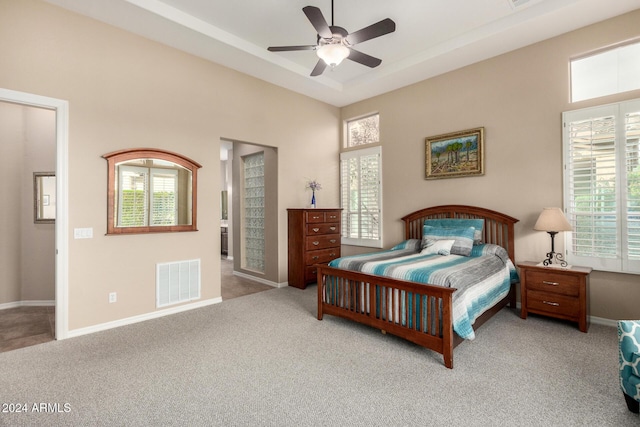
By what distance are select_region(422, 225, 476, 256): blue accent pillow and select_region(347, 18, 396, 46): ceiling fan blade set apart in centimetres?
268

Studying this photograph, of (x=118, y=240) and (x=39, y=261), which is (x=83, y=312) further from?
(x=39, y=261)

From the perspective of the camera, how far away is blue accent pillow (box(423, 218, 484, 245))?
4214mm

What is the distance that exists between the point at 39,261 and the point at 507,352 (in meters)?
6.14

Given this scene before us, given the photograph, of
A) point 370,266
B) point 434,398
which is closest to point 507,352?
point 434,398

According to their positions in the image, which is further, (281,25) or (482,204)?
(482,204)

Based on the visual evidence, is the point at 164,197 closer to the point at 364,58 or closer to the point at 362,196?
the point at 364,58

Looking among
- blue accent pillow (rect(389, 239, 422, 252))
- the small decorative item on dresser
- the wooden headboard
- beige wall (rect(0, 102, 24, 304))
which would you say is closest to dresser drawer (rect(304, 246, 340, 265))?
the small decorative item on dresser

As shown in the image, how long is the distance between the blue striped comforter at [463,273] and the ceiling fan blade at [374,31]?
227 cm

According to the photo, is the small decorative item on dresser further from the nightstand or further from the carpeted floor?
the nightstand

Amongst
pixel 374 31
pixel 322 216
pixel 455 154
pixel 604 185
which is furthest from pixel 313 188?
pixel 604 185

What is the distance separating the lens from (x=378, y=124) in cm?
585

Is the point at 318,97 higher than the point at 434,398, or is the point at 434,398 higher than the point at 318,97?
the point at 318,97

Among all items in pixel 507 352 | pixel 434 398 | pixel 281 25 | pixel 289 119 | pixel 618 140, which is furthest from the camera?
pixel 289 119

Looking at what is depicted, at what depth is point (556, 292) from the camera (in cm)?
343
